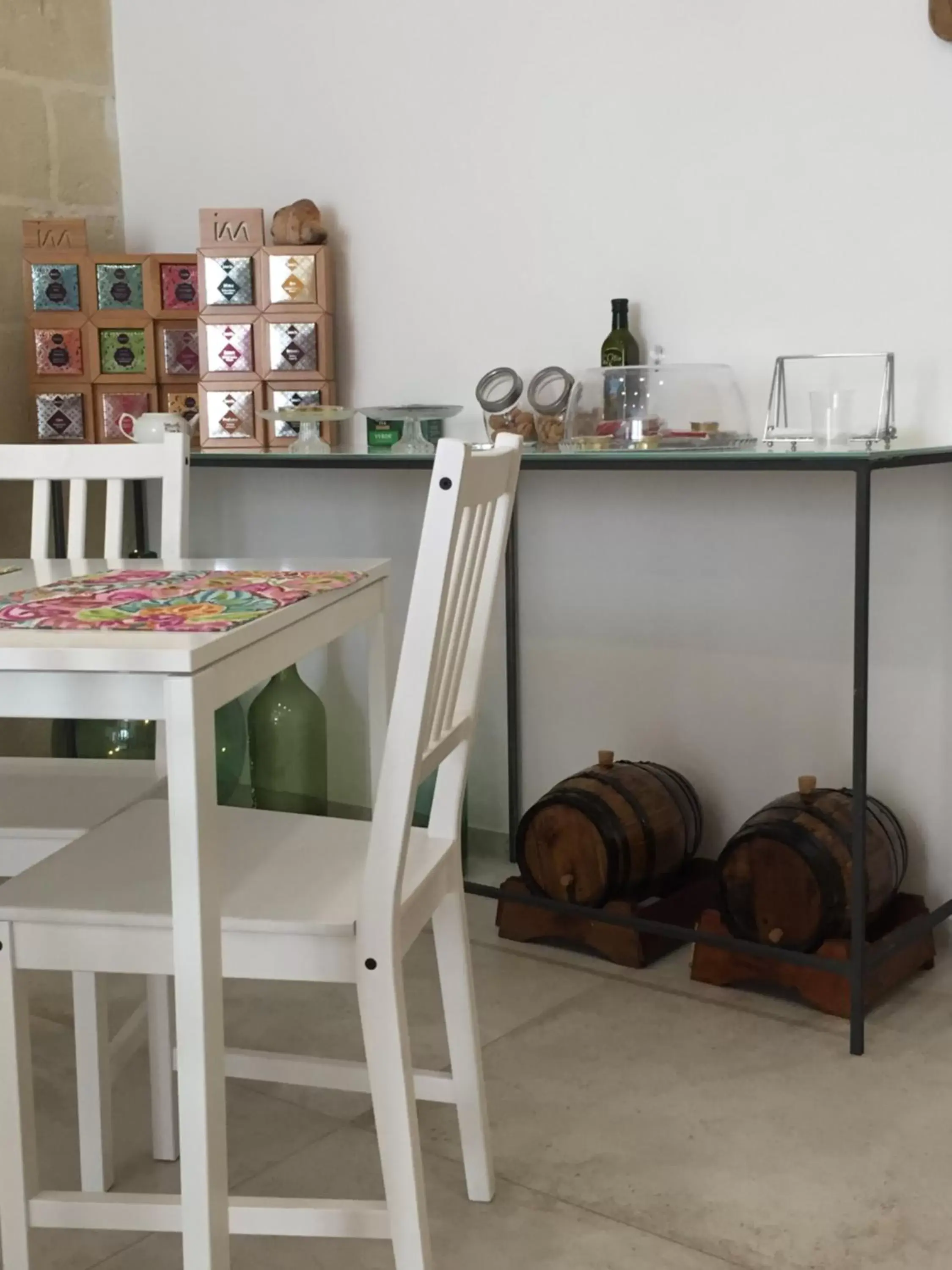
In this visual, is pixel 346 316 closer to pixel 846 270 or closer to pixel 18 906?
pixel 846 270

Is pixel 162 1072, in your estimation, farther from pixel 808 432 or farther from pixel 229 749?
pixel 808 432

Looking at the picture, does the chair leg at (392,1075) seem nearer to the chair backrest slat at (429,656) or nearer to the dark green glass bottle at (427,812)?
the chair backrest slat at (429,656)

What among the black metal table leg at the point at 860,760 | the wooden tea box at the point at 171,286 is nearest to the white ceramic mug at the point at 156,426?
the wooden tea box at the point at 171,286

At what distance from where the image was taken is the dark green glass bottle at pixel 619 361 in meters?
2.65

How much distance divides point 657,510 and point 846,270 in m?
0.59

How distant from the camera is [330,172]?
3.24 metres

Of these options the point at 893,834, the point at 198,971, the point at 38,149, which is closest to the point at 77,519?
the point at 198,971

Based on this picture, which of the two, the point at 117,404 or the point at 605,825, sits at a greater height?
the point at 117,404

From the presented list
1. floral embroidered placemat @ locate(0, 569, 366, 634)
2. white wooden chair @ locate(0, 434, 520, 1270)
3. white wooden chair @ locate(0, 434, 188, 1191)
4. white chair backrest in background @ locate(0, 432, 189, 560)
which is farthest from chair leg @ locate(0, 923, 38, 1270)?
white chair backrest in background @ locate(0, 432, 189, 560)

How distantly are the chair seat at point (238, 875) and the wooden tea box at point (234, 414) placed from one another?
1.49 meters

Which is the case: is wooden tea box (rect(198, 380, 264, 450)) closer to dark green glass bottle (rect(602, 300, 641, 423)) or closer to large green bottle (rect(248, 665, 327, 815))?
large green bottle (rect(248, 665, 327, 815))

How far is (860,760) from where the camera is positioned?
2.18m

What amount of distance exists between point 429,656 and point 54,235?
90.1 inches

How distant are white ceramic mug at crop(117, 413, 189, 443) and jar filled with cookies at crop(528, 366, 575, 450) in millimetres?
750
